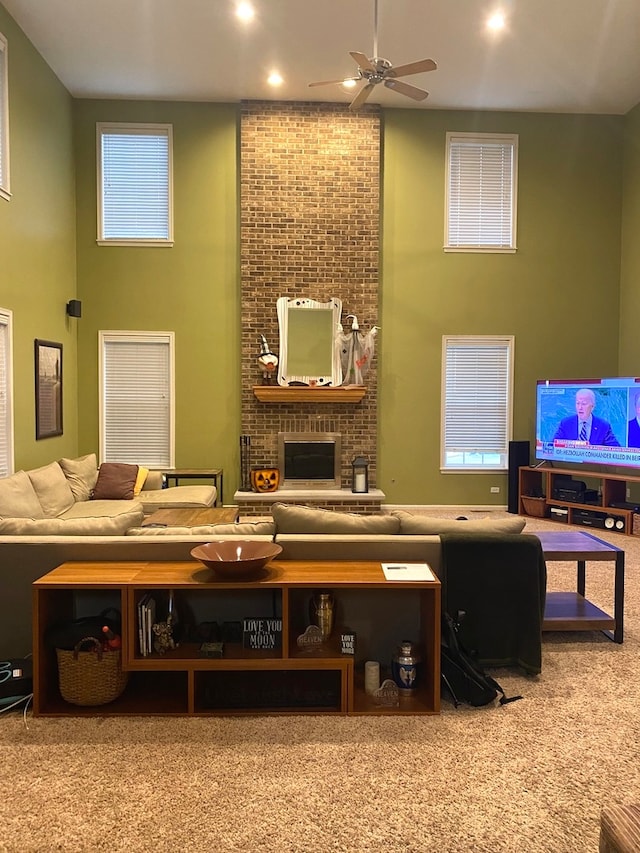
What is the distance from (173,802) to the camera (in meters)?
2.13

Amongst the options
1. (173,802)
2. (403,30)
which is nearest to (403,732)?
(173,802)

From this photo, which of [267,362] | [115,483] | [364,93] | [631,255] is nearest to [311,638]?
[115,483]

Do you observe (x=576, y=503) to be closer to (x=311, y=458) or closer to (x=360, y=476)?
(x=360, y=476)

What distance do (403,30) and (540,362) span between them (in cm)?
407

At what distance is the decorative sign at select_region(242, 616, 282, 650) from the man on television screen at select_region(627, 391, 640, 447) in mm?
4926

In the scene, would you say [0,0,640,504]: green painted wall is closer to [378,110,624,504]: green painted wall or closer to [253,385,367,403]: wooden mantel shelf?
[378,110,624,504]: green painted wall

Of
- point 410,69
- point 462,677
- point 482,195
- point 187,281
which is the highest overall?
point 482,195

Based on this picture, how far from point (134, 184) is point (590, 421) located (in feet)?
19.8

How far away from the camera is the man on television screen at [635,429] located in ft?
20.5

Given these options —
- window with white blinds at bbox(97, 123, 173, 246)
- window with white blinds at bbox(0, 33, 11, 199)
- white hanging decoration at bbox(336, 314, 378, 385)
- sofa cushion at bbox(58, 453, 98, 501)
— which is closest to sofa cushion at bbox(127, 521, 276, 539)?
sofa cushion at bbox(58, 453, 98, 501)

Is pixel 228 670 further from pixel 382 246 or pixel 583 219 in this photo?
pixel 583 219

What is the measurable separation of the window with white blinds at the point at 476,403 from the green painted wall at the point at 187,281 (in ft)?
8.80

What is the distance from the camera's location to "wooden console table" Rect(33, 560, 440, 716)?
8.86 ft

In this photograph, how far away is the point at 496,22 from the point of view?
219 inches
